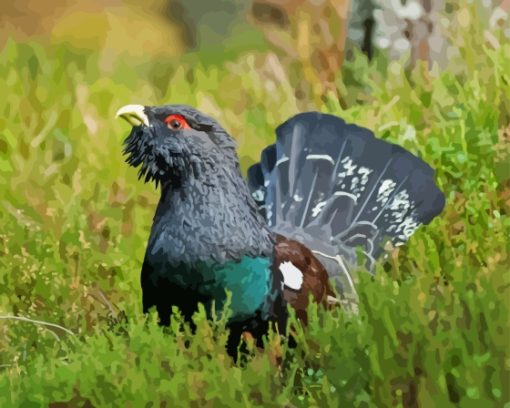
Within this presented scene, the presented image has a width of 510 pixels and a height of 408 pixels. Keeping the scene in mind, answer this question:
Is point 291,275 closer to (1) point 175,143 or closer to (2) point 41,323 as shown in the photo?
(1) point 175,143

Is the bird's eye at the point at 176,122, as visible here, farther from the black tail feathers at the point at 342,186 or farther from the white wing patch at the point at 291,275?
the black tail feathers at the point at 342,186

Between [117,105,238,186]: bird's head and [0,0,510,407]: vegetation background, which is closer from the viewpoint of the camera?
[0,0,510,407]: vegetation background

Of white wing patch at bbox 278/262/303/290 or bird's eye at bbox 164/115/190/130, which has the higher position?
bird's eye at bbox 164/115/190/130

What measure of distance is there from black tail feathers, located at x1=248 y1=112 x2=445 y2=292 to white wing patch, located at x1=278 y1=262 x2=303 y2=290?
20.8 inches

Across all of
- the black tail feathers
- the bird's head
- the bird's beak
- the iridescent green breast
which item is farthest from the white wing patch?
the bird's beak

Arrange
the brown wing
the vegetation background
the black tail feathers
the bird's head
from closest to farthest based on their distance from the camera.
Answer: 1. the vegetation background
2. the bird's head
3. the brown wing
4. the black tail feathers

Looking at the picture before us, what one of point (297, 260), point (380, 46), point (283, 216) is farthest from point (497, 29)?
point (297, 260)

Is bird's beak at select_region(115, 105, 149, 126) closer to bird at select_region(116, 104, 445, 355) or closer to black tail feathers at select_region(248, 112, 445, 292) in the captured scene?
bird at select_region(116, 104, 445, 355)

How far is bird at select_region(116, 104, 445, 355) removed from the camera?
4316 mm

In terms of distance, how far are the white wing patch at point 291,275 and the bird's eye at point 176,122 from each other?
1.99 ft

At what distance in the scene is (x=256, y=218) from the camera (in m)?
4.52

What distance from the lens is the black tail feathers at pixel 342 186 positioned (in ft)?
17.1

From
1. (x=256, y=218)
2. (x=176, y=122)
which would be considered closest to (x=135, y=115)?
(x=176, y=122)

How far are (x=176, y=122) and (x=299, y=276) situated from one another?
71cm
